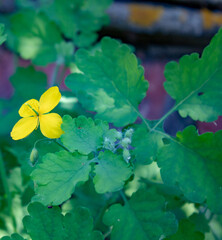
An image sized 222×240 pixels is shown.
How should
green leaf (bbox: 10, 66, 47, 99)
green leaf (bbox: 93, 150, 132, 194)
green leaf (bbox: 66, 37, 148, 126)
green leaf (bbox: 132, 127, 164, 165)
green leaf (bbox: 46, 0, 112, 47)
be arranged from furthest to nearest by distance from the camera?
green leaf (bbox: 10, 66, 47, 99), green leaf (bbox: 46, 0, 112, 47), green leaf (bbox: 66, 37, 148, 126), green leaf (bbox: 132, 127, 164, 165), green leaf (bbox: 93, 150, 132, 194)

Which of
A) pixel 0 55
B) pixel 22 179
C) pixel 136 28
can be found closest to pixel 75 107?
pixel 22 179

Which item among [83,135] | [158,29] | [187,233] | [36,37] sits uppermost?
[83,135]

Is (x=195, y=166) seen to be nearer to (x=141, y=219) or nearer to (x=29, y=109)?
(x=141, y=219)

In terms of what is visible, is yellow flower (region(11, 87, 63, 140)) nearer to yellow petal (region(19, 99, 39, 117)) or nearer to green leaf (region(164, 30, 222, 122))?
yellow petal (region(19, 99, 39, 117))

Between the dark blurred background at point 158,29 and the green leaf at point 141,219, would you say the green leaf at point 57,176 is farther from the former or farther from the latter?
the dark blurred background at point 158,29

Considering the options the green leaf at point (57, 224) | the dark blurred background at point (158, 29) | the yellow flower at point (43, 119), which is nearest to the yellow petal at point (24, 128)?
the yellow flower at point (43, 119)

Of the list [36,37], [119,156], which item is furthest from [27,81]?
[119,156]

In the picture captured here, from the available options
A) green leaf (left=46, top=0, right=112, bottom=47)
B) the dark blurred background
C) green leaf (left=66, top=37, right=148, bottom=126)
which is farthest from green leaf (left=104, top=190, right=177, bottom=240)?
the dark blurred background

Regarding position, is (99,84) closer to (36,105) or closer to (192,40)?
(36,105)
